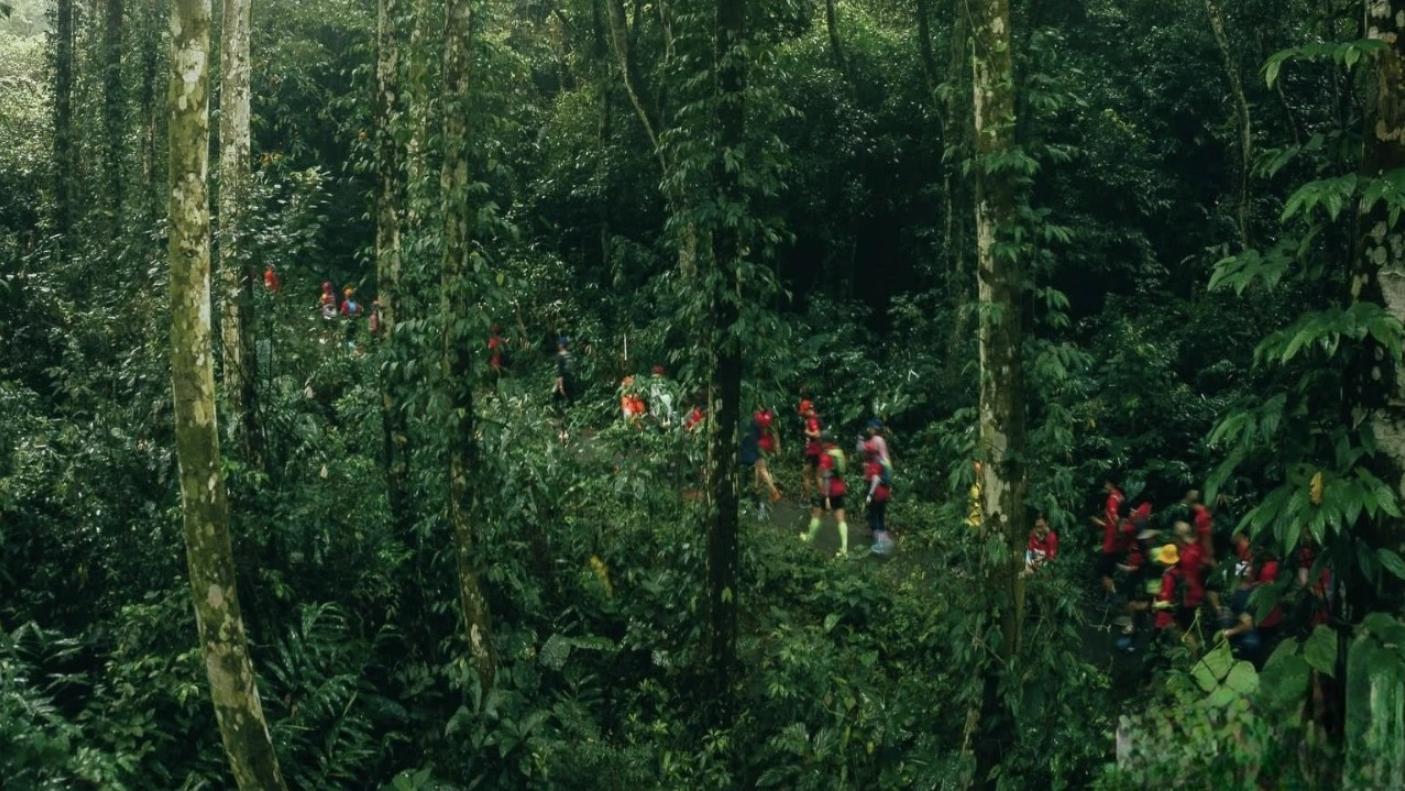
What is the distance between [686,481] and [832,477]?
2.10m

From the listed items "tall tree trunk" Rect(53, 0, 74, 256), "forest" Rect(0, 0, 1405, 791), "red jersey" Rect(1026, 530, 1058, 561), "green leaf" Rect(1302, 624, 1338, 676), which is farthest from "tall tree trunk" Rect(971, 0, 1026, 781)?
"tall tree trunk" Rect(53, 0, 74, 256)

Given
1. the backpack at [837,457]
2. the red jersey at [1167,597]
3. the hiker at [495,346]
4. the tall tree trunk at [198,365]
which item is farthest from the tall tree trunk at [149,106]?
the red jersey at [1167,597]

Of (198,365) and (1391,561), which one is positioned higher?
(198,365)

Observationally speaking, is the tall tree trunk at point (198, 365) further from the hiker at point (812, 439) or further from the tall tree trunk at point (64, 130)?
the tall tree trunk at point (64, 130)

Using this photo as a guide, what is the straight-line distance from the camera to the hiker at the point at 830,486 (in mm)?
14828

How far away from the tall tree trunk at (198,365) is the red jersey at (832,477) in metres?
8.51

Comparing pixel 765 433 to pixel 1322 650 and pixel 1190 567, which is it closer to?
pixel 1190 567

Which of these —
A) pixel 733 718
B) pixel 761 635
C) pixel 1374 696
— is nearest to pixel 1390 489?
pixel 1374 696

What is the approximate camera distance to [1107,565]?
1355 cm

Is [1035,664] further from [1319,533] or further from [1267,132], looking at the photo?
[1267,132]

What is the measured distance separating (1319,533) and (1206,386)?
52.3ft

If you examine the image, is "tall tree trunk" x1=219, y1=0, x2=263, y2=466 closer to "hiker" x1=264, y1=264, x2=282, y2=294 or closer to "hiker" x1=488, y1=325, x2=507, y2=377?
"hiker" x1=264, y1=264, x2=282, y2=294

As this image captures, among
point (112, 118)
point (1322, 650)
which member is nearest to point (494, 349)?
point (1322, 650)

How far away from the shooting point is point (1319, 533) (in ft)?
14.6
